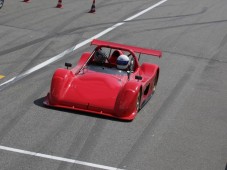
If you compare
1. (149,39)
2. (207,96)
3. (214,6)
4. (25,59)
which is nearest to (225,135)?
(207,96)

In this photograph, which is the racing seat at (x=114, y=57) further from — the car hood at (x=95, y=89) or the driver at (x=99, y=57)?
the car hood at (x=95, y=89)

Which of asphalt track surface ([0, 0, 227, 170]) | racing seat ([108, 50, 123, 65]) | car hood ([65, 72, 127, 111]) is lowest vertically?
asphalt track surface ([0, 0, 227, 170])

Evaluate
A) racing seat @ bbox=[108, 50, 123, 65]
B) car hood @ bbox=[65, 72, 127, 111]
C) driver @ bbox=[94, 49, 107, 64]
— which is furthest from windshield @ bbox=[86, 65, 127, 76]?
racing seat @ bbox=[108, 50, 123, 65]

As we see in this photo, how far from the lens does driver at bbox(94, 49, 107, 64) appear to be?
1489 cm

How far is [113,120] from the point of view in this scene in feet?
43.4

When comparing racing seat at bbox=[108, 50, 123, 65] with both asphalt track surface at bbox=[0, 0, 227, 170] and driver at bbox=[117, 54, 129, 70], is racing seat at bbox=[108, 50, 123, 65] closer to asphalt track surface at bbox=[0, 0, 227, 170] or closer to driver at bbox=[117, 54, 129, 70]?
driver at bbox=[117, 54, 129, 70]

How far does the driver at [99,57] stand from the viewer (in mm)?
14895

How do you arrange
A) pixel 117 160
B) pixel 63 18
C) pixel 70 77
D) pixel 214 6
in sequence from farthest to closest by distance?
1. pixel 214 6
2. pixel 63 18
3. pixel 70 77
4. pixel 117 160

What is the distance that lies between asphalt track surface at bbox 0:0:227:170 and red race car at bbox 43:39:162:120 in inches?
9.1

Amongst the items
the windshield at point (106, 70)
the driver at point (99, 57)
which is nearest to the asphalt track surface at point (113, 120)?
the windshield at point (106, 70)

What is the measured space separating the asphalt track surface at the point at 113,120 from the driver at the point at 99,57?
4.81 ft

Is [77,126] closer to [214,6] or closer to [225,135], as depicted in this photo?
[225,135]

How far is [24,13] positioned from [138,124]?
44.4 ft

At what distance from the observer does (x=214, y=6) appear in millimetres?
32281
